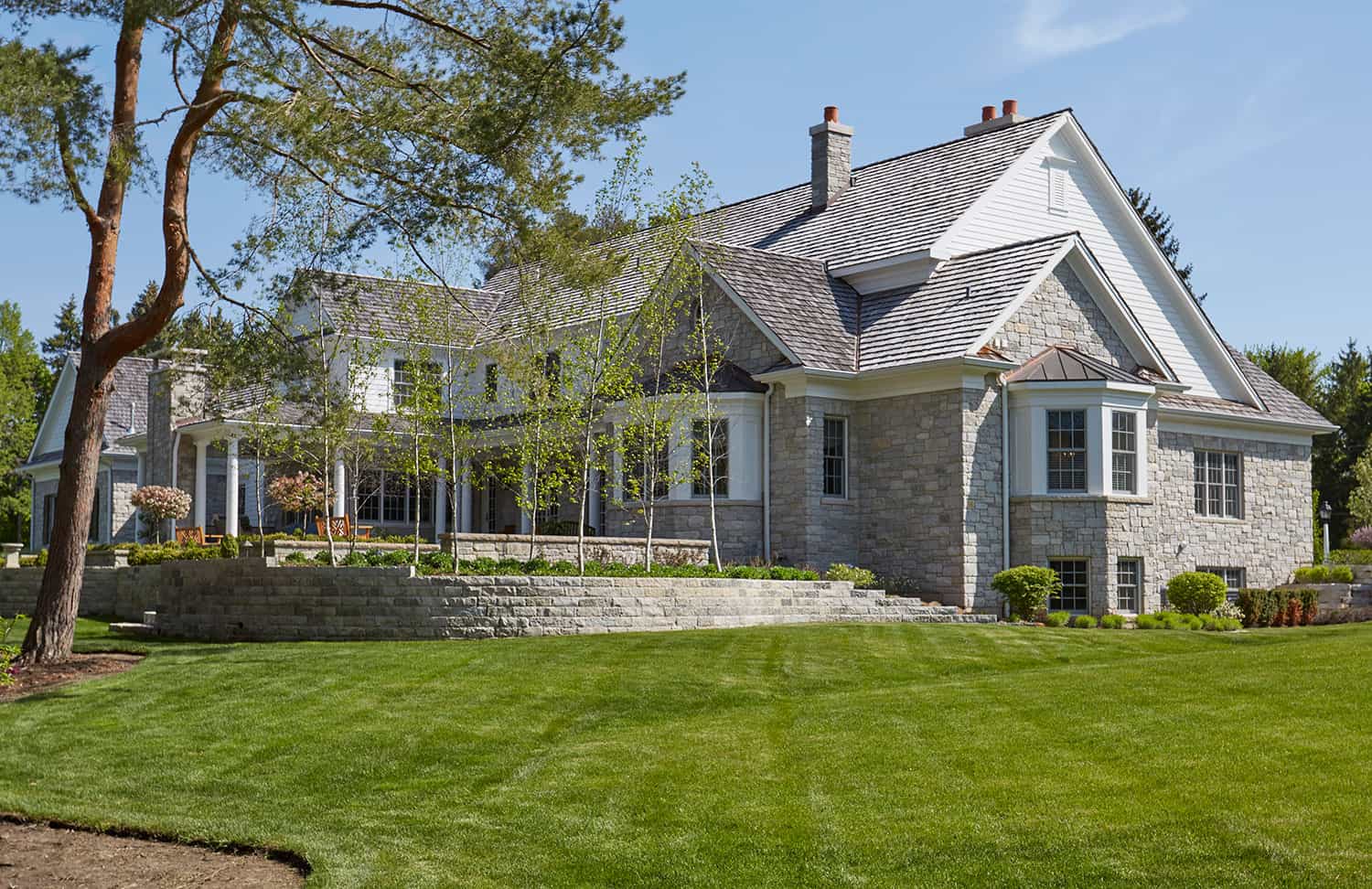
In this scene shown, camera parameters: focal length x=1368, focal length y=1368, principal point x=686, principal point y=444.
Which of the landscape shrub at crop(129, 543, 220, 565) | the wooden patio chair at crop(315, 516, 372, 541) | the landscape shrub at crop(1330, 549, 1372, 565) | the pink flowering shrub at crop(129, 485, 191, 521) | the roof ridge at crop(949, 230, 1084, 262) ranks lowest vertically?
the landscape shrub at crop(1330, 549, 1372, 565)

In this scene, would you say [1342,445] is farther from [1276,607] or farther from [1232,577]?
[1276,607]

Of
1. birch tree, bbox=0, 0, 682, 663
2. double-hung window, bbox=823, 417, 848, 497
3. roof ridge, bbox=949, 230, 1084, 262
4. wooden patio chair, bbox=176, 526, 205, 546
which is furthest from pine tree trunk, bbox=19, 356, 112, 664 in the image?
roof ridge, bbox=949, 230, 1084, 262

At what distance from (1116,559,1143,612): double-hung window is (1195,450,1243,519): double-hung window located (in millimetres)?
4076

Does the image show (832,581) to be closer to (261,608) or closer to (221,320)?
(261,608)

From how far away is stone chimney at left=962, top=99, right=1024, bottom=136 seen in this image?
102 ft

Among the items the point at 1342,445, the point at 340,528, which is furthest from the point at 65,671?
the point at 1342,445

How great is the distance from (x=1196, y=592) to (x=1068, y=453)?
10.8ft

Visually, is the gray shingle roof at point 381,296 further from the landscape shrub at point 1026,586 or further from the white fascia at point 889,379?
the landscape shrub at point 1026,586

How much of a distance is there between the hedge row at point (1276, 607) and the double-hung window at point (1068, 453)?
3.41 meters

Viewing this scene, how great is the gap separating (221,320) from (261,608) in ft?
13.1

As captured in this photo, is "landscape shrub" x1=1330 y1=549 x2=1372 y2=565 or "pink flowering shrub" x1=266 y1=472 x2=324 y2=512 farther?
"landscape shrub" x1=1330 y1=549 x2=1372 y2=565

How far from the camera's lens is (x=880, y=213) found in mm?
28719

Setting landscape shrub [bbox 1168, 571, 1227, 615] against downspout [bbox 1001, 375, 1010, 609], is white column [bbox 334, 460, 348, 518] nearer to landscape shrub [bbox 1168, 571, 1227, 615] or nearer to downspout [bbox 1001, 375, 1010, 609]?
downspout [bbox 1001, 375, 1010, 609]

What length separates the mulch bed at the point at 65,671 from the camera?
1504cm
